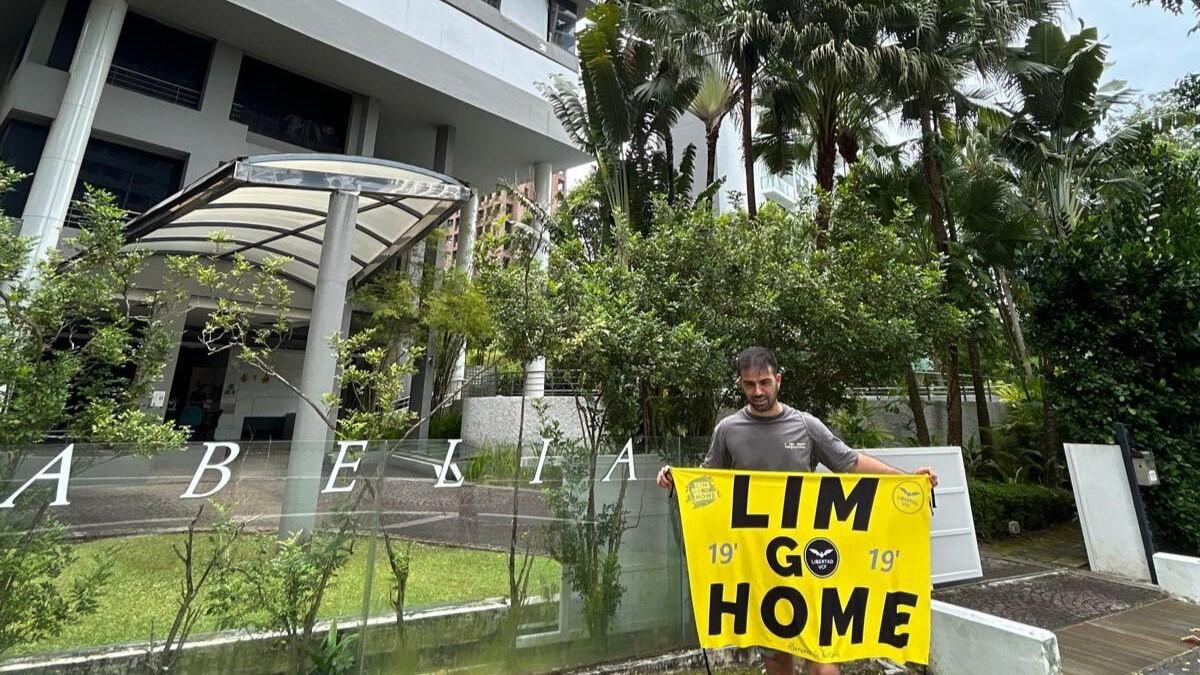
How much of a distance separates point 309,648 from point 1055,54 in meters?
14.5

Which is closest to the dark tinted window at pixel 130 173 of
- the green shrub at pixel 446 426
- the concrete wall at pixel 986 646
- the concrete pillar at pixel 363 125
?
the concrete pillar at pixel 363 125

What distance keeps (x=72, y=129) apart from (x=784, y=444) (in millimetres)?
14997

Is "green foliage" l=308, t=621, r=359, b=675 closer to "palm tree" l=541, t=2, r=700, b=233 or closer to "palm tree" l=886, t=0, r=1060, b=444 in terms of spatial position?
"palm tree" l=541, t=2, r=700, b=233

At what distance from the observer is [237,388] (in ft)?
59.9

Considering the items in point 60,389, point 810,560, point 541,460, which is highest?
point 60,389

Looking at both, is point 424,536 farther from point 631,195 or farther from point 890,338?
point 631,195

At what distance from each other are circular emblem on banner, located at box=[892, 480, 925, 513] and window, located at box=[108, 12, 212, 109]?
57.7ft

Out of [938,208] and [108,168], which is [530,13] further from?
[938,208]

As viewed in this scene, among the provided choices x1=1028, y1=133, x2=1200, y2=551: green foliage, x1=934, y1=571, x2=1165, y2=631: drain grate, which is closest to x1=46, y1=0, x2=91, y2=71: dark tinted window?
x1=934, y1=571, x2=1165, y2=631: drain grate

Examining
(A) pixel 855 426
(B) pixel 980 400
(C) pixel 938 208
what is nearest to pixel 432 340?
(A) pixel 855 426

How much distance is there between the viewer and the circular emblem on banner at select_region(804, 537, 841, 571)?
298cm

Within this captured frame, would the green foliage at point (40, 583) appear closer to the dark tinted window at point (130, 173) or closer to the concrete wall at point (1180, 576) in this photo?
the concrete wall at point (1180, 576)

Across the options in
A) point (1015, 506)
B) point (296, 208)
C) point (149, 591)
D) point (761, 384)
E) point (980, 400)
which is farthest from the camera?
point (980, 400)

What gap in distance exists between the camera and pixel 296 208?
986 cm
